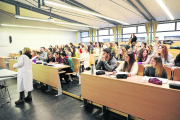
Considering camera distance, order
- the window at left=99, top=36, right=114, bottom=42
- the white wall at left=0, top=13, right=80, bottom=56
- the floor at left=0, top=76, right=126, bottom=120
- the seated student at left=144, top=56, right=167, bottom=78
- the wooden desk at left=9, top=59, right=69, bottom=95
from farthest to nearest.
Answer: the window at left=99, top=36, right=114, bottom=42, the white wall at left=0, top=13, right=80, bottom=56, the wooden desk at left=9, top=59, right=69, bottom=95, the floor at left=0, top=76, right=126, bottom=120, the seated student at left=144, top=56, right=167, bottom=78

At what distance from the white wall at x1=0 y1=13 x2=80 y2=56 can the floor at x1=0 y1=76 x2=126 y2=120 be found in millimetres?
8137

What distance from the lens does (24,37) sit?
11.0 metres

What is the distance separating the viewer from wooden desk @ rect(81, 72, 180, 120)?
1.68 meters

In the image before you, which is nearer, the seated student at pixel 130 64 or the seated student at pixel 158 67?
the seated student at pixel 158 67

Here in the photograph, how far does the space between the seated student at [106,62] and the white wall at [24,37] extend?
30.9ft

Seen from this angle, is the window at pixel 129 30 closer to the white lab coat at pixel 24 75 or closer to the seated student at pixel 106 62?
the seated student at pixel 106 62

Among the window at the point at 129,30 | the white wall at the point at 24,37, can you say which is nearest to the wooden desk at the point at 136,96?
the white wall at the point at 24,37

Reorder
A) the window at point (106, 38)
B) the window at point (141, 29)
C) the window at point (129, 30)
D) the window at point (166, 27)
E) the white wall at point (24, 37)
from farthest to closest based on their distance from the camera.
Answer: the window at point (106, 38)
the window at point (129, 30)
the window at point (141, 29)
the white wall at point (24, 37)
the window at point (166, 27)

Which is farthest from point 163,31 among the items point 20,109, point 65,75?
point 20,109

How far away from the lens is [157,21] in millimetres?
9750

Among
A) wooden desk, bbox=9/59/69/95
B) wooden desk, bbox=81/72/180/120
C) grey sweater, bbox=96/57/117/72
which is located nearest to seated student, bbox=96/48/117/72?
grey sweater, bbox=96/57/117/72

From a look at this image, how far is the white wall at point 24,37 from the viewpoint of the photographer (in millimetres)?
9758

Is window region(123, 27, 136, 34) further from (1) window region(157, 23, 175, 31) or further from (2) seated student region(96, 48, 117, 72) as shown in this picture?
(2) seated student region(96, 48, 117, 72)

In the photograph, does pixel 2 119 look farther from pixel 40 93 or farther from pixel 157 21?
pixel 157 21
